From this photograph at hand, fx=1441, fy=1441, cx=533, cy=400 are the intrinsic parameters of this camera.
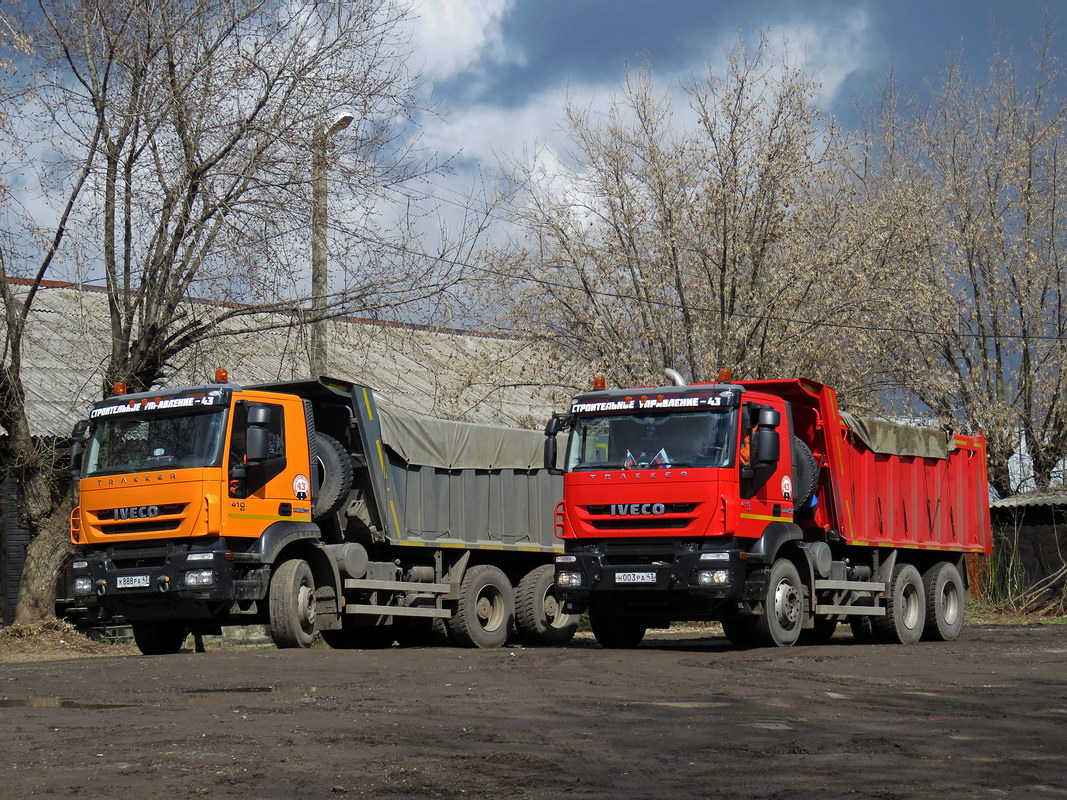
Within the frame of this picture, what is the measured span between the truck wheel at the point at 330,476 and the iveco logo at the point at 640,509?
3.16 metres

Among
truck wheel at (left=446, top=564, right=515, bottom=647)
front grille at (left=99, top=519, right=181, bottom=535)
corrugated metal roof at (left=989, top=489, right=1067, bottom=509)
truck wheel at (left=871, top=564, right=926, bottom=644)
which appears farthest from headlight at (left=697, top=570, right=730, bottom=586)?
corrugated metal roof at (left=989, top=489, right=1067, bottom=509)

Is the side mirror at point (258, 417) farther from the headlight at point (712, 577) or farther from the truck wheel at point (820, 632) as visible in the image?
the truck wheel at point (820, 632)

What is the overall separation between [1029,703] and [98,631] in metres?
14.8

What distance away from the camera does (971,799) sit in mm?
6234

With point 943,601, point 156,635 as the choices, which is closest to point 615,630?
point 943,601

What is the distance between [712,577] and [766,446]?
4.86 ft

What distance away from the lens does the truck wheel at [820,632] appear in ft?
60.7

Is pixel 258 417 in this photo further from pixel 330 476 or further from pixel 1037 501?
pixel 1037 501

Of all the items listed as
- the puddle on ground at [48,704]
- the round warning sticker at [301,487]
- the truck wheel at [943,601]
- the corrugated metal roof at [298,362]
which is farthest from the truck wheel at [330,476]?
the truck wheel at [943,601]

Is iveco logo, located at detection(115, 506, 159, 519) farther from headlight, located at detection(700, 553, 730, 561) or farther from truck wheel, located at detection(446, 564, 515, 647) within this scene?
headlight, located at detection(700, 553, 730, 561)

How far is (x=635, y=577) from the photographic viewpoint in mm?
15406

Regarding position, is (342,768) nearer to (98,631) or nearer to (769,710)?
(769,710)

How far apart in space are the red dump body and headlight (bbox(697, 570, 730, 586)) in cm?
241

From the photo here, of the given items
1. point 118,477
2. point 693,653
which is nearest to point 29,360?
point 118,477
